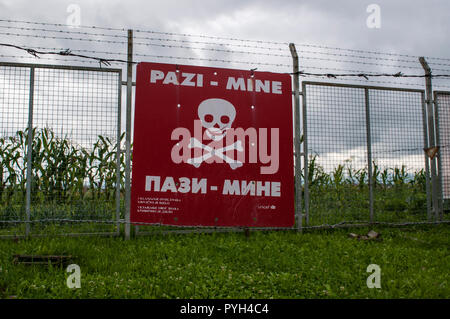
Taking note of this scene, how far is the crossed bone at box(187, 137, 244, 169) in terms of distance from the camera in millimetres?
7031

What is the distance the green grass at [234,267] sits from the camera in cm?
425

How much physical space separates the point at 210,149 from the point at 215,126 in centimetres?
49

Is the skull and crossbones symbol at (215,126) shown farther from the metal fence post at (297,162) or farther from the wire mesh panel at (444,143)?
the wire mesh panel at (444,143)

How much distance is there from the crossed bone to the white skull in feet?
0.79

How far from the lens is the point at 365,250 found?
6.09 meters

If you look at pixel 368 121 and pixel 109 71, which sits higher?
pixel 109 71

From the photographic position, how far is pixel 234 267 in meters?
5.08


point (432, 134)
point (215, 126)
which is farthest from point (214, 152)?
point (432, 134)

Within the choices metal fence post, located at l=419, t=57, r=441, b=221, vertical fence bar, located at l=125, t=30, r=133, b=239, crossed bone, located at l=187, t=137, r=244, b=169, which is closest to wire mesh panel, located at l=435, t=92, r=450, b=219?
metal fence post, located at l=419, t=57, r=441, b=221

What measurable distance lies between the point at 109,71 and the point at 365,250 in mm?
6005

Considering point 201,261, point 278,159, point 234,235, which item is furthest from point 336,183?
point 201,261

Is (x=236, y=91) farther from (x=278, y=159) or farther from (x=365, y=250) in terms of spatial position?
(x=365, y=250)

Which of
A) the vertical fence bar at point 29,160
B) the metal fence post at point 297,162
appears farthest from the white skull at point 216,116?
the vertical fence bar at point 29,160

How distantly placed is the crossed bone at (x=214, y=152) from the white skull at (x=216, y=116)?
0.24 metres
